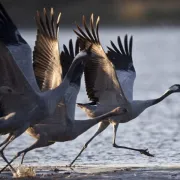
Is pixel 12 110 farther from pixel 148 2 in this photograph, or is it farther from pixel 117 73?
pixel 148 2

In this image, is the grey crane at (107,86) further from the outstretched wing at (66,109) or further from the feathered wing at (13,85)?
the feathered wing at (13,85)

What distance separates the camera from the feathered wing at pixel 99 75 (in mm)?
14656

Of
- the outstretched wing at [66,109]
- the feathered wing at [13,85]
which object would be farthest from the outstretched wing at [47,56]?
the feathered wing at [13,85]

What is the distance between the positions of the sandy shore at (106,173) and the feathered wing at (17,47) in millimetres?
1255

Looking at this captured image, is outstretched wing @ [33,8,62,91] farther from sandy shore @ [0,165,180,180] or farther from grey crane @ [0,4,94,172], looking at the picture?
sandy shore @ [0,165,180,180]

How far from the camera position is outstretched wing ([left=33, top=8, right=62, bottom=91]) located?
1461cm

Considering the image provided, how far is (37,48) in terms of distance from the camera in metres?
15.1

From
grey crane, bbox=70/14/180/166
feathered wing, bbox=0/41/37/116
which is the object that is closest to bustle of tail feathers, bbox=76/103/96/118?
grey crane, bbox=70/14/180/166

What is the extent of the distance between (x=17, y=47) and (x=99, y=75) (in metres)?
1.65

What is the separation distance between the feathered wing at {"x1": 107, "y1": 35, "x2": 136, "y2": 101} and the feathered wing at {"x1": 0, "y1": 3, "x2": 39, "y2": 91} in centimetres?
202

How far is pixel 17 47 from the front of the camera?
1397cm

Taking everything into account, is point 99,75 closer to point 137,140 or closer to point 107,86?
point 107,86

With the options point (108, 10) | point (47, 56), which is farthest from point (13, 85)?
point (108, 10)

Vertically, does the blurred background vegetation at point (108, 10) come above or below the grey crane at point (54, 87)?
above
